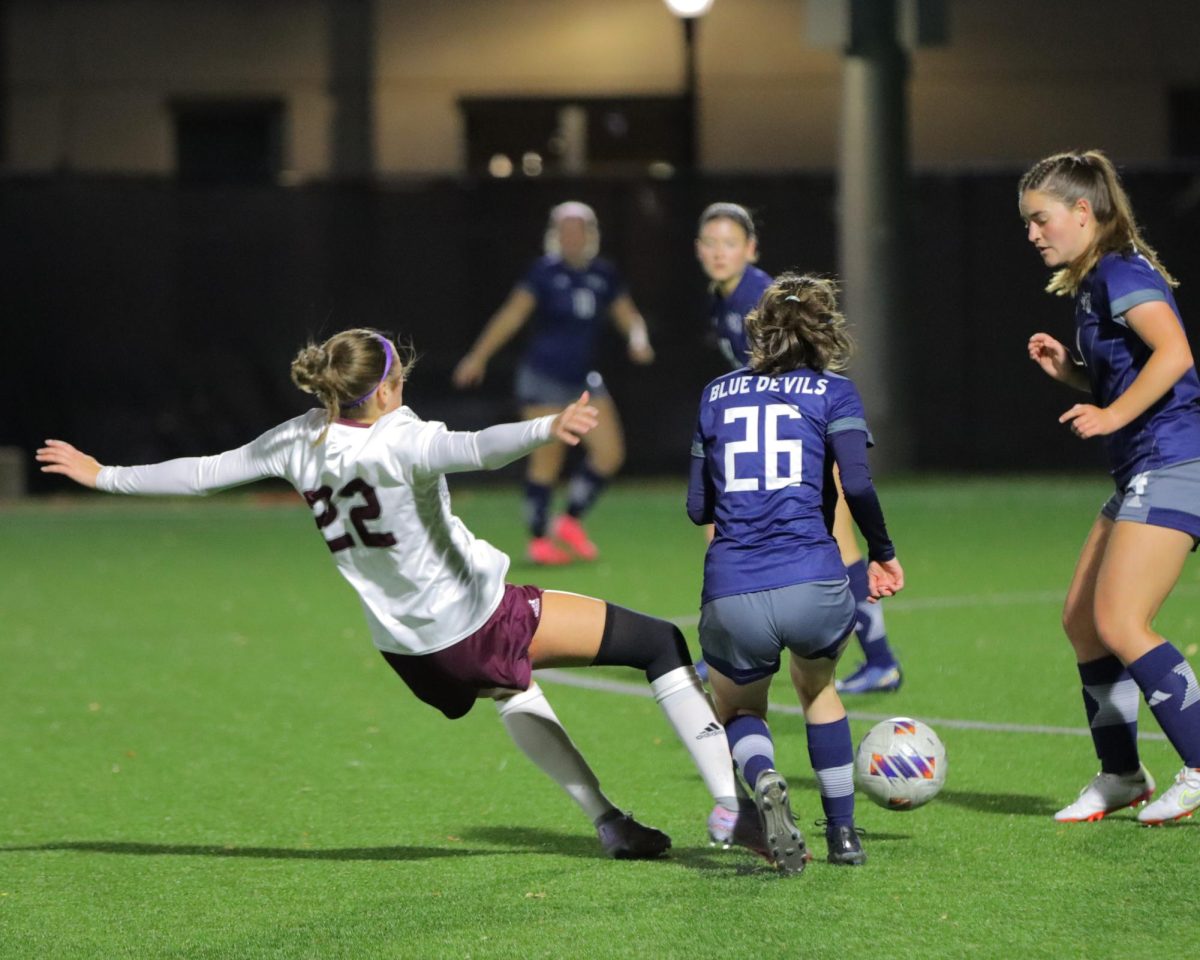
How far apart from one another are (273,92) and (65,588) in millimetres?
11053

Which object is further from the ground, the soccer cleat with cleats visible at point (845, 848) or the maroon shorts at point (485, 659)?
the maroon shorts at point (485, 659)

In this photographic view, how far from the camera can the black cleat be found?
209 inches

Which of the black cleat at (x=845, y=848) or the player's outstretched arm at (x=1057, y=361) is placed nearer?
the black cleat at (x=845, y=848)

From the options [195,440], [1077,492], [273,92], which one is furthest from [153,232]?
[1077,492]

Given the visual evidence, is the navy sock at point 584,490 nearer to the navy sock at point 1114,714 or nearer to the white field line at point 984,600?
the white field line at point 984,600

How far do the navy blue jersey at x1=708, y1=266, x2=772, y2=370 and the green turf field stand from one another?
1.49m

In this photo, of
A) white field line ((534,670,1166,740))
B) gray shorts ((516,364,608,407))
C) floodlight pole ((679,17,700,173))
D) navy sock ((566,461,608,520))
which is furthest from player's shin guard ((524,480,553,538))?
floodlight pole ((679,17,700,173))

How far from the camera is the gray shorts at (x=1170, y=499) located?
5488 mm

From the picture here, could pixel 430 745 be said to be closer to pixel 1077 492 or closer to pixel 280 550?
pixel 280 550

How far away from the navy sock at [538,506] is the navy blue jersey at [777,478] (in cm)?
765

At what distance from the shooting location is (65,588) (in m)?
12.1

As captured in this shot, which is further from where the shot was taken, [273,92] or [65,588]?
[273,92]

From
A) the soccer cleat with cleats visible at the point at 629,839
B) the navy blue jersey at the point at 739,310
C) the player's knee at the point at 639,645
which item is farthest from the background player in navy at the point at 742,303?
the soccer cleat with cleats visible at the point at 629,839

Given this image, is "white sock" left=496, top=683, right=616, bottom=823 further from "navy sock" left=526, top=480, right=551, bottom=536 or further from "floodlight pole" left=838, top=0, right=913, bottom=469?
"floodlight pole" left=838, top=0, right=913, bottom=469
